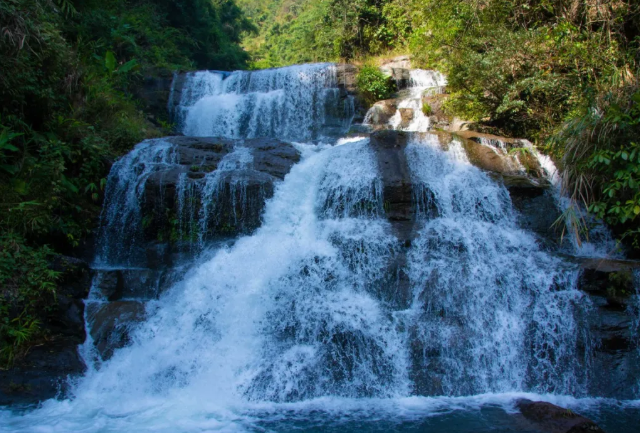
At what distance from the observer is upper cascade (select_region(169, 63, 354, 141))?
12719 mm

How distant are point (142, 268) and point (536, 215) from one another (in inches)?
276

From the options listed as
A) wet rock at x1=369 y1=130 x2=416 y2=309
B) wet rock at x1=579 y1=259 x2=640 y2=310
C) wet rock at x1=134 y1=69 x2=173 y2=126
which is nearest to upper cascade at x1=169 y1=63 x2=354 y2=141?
wet rock at x1=134 y1=69 x2=173 y2=126

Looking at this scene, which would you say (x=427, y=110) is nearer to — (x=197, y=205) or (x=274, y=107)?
(x=274, y=107)

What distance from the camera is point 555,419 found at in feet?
13.8

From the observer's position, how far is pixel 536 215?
7656mm

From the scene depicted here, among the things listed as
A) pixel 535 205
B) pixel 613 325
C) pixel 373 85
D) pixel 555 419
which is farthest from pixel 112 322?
Result: pixel 373 85

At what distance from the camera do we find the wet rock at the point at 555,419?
3.96 meters

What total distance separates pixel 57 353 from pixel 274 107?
30.2 feet

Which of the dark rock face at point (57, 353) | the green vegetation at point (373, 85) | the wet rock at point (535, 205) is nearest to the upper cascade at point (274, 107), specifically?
the green vegetation at point (373, 85)

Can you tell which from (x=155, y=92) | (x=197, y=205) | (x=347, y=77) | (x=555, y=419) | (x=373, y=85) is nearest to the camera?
(x=555, y=419)

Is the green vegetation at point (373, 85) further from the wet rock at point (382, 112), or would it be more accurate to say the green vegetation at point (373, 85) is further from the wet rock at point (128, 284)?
the wet rock at point (128, 284)

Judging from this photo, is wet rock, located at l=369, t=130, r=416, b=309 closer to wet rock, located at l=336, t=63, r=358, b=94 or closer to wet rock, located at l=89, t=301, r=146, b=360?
wet rock, located at l=89, t=301, r=146, b=360

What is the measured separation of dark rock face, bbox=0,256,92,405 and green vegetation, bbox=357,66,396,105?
9.32m

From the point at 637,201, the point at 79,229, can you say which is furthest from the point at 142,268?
the point at 637,201
